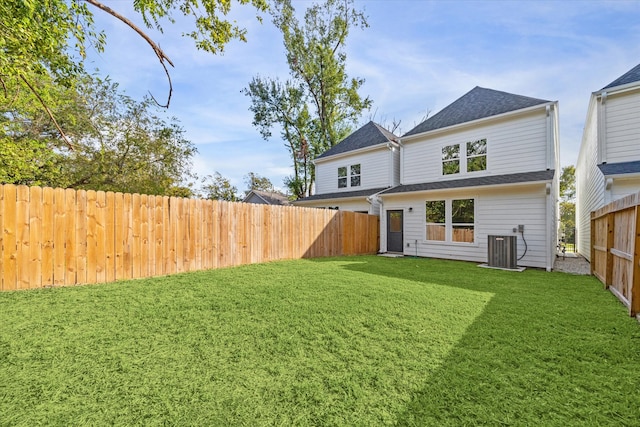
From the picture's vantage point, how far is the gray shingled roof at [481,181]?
26.4ft

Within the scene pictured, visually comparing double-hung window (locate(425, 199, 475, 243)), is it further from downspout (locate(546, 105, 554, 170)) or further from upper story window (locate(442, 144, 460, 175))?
downspout (locate(546, 105, 554, 170))

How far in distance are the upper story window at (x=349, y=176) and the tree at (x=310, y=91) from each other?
6898mm

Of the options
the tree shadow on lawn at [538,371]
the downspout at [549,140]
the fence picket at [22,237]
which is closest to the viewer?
the tree shadow on lawn at [538,371]

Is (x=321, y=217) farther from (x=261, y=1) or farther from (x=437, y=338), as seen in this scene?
(x=437, y=338)

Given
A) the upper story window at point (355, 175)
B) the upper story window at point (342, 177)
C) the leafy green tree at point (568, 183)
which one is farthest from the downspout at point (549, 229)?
the leafy green tree at point (568, 183)

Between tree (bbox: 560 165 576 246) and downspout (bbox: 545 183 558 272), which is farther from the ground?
tree (bbox: 560 165 576 246)

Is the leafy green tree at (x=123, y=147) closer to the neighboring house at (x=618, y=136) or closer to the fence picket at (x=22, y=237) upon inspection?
the fence picket at (x=22, y=237)

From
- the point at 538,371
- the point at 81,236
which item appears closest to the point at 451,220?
the point at 538,371

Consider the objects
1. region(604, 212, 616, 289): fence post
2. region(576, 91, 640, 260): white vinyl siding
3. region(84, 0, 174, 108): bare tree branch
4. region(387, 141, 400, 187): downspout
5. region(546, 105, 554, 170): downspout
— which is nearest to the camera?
region(84, 0, 174, 108): bare tree branch

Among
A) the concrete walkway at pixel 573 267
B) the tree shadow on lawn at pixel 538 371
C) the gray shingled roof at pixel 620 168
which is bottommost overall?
the concrete walkway at pixel 573 267

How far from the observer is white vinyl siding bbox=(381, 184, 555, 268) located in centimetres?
798

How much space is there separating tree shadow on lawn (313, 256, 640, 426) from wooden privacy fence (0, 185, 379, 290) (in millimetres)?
5931

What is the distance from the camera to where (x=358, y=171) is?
47.7ft

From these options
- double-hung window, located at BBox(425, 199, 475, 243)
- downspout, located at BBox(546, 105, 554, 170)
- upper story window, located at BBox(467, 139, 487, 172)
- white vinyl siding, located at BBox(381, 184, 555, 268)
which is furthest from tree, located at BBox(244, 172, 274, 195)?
downspout, located at BBox(546, 105, 554, 170)
